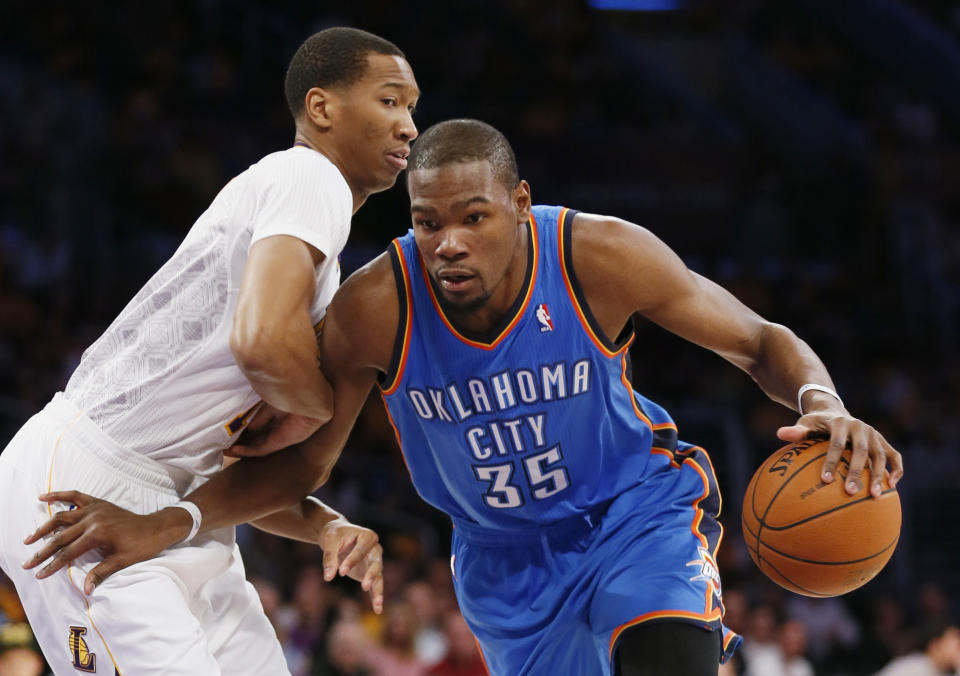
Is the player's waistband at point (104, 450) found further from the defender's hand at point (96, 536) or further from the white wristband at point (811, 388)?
the white wristband at point (811, 388)

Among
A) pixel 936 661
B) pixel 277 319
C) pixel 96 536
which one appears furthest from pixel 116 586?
pixel 936 661

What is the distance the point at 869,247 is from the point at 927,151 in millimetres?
1582

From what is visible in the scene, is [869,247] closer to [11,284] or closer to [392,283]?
[11,284]

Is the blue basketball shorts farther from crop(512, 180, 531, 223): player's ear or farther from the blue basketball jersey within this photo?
crop(512, 180, 531, 223): player's ear

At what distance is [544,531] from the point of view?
353 centimetres

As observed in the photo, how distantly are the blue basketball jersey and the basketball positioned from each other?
1.52ft

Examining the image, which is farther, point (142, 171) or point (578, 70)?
point (578, 70)

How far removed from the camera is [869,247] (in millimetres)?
11852

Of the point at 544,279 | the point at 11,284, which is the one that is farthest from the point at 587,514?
the point at 11,284

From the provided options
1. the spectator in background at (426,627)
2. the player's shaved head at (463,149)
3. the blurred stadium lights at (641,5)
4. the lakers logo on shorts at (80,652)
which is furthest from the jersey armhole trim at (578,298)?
the blurred stadium lights at (641,5)

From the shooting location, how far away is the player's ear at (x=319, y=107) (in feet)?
10.9

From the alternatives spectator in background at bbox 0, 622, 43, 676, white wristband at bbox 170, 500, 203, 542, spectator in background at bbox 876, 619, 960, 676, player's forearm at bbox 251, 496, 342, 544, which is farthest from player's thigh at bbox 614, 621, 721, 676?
spectator in background at bbox 876, 619, 960, 676

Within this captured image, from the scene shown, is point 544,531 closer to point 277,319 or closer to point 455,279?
point 455,279

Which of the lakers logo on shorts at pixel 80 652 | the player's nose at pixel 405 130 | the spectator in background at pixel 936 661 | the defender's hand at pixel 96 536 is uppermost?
the player's nose at pixel 405 130
